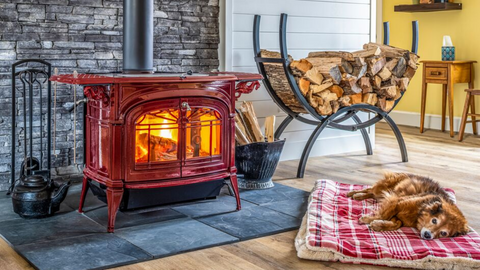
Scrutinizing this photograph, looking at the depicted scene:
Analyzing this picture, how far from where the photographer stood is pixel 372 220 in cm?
289

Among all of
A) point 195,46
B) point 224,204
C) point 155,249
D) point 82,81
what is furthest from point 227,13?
point 155,249

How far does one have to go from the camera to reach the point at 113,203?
9.50ft

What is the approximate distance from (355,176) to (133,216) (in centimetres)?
170

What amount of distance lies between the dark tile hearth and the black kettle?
49 mm

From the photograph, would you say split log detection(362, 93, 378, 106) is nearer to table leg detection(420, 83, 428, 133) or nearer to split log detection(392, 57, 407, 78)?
split log detection(392, 57, 407, 78)

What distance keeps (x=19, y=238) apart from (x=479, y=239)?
6.54ft

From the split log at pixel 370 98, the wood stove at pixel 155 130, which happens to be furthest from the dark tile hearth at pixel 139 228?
the split log at pixel 370 98

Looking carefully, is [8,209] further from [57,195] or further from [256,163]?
[256,163]

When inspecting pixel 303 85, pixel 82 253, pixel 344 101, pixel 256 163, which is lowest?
pixel 82 253

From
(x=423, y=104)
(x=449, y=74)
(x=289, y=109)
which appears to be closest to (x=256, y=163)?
(x=289, y=109)

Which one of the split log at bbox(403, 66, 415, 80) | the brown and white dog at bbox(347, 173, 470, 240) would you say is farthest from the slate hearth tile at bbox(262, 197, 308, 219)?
the split log at bbox(403, 66, 415, 80)

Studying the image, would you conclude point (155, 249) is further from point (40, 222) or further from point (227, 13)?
point (227, 13)

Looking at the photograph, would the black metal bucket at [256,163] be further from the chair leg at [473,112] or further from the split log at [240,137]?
the chair leg at [473,112]

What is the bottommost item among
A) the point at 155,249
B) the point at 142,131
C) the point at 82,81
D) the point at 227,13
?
the point at 155,249
